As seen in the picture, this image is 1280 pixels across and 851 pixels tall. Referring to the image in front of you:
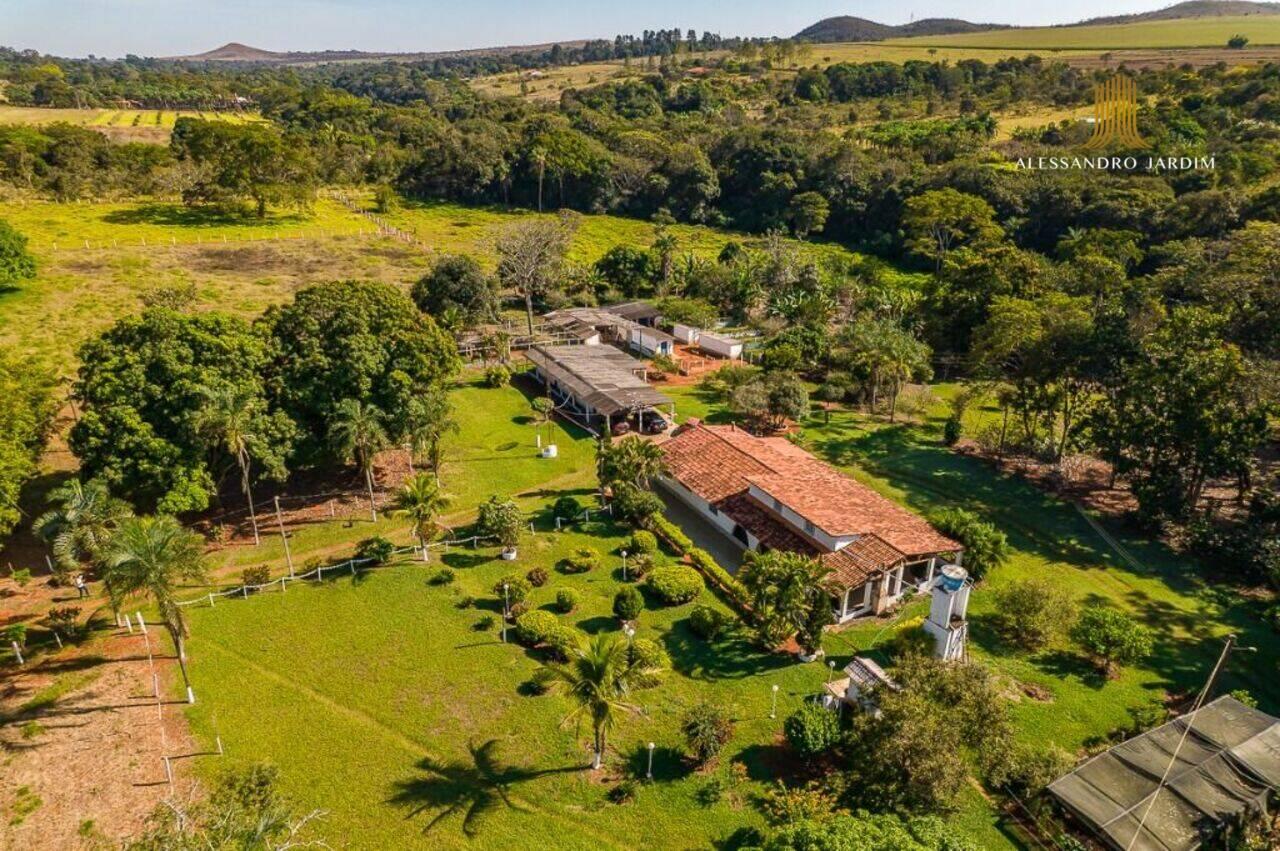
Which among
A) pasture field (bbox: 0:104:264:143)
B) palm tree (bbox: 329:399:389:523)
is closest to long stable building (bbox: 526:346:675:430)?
palm tree (bbox: 329:399:389:523)

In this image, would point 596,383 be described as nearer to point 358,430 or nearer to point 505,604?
point 358,430

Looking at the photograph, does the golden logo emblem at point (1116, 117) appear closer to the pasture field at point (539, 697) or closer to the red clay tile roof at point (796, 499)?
the pasture field at point (539, 697)

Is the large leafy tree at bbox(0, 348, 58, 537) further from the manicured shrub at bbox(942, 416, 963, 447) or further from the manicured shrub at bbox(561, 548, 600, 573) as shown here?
the manicured shrub at bbox(942, 416, 963, 447)

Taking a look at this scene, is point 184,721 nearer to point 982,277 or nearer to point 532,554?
point 532,554

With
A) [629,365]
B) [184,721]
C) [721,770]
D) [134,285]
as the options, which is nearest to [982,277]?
[629,365]

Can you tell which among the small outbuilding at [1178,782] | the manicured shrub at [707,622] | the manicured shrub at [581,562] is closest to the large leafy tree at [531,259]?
the manicured shrub at [581,562]

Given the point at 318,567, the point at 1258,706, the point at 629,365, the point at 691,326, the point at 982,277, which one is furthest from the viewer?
the point at 691,326
